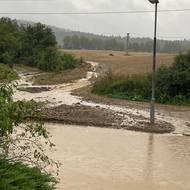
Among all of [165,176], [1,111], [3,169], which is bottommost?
[165,176]

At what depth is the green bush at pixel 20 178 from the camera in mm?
8781

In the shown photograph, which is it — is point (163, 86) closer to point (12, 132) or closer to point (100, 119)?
point (100, 119)

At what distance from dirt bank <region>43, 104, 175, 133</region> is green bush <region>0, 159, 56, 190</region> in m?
16.1

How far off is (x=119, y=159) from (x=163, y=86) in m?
19.0

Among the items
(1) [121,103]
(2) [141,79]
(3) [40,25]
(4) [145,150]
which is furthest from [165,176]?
(3) [40,25]

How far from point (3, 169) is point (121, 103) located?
26.5 meters

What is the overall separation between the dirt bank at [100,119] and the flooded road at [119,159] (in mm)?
998

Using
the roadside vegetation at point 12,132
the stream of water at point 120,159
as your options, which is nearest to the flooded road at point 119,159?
the stream of water at point 120,159

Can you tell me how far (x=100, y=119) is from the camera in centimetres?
2781

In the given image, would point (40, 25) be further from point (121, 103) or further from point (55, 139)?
point (55, 139)

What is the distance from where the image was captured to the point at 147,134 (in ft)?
81.7

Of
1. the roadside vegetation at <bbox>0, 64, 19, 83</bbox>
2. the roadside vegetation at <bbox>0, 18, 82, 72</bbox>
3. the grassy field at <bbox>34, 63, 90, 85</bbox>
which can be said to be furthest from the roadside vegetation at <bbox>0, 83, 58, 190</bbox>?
the roadside vegetation at <bbox>0, 18, 82, 72</bbox>

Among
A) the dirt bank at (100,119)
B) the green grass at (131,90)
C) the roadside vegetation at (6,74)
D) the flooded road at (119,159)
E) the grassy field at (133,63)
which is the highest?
the roadside vegetation at (6,74)

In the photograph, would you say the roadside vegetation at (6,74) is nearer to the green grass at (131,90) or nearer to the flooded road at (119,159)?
the flooded road at (119,159)
